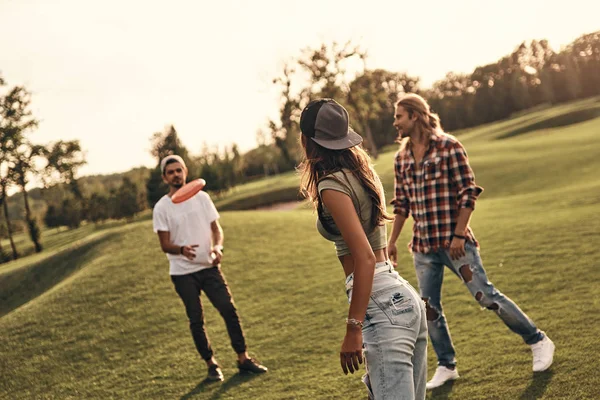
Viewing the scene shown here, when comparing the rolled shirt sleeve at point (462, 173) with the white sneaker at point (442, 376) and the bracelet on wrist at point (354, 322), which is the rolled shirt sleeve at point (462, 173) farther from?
the bracelet on wrist at point (354, 322)

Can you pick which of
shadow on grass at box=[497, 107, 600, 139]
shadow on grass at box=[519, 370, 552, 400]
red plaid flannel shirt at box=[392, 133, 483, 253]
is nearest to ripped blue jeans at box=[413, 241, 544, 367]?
red plaid flannel shirt at box=[392, 133, 483, 253]

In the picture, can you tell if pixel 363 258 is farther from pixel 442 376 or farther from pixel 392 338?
pixel 442 376

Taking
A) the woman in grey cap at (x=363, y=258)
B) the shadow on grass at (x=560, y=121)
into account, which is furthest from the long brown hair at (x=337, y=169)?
the shadow on grass at (x=560, y=121)

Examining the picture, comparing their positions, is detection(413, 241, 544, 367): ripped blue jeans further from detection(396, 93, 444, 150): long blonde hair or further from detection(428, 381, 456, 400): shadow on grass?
detection(396, 93, 444, 150): long blonde hair

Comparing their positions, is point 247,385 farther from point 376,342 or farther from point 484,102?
point 484,102

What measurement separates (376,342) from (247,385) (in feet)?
13.8

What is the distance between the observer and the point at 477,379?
584 centimetres

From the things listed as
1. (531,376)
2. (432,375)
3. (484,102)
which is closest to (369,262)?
(531,376)

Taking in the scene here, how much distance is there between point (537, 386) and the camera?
5348 mm

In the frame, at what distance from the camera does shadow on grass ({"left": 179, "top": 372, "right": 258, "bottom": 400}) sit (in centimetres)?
697

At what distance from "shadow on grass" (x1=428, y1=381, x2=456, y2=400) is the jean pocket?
2699 mm

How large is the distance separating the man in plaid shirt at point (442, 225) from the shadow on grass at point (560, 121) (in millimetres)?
52326

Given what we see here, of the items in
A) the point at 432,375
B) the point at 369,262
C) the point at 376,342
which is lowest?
the point at 432,375

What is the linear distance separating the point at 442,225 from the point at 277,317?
493 centimetres
